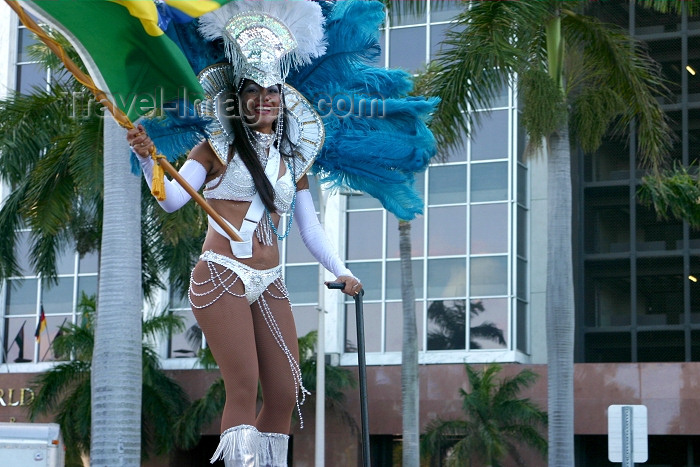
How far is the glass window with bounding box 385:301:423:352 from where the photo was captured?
90.6 feet

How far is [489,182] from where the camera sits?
27453 mm

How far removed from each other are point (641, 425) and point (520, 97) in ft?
15.6

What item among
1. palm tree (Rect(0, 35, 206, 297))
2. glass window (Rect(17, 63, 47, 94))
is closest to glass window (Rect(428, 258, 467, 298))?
palm tree (Rect(0, 35, 206, 297))

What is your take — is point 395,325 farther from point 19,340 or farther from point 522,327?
point 19,340

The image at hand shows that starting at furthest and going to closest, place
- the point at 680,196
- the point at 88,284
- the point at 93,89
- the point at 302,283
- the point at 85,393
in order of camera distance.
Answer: the point at 88,284, the point at 302,283, the point at 85,393, the point at 680,196, the point at 93,89

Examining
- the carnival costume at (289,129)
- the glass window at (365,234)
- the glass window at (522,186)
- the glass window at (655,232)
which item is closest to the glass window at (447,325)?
the glass window at (365,234)

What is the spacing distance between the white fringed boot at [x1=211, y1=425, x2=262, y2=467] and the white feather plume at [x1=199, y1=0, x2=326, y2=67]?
1.62 m

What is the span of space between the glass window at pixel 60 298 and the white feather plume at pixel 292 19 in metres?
26.5

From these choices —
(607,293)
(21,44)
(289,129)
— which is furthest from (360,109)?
(21,44)

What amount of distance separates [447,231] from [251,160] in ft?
76.1

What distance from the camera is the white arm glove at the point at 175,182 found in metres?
4.33

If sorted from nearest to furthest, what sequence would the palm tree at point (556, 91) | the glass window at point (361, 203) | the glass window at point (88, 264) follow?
the palm tree at point (556, 91), the glass window at point (361, 203), the glass window at point (88, 264)

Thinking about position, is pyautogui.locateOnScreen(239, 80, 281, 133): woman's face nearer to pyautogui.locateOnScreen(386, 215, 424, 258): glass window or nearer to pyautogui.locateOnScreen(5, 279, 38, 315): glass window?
pyautogui.locateOnScreen(386, 215, 424, 258): glass window

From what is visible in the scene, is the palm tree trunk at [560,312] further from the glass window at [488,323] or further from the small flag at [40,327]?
the small flag at [40,327]
